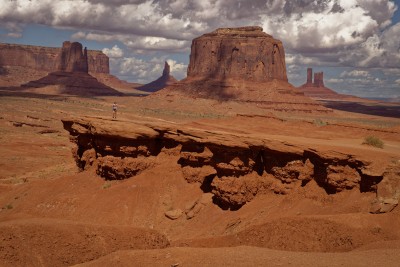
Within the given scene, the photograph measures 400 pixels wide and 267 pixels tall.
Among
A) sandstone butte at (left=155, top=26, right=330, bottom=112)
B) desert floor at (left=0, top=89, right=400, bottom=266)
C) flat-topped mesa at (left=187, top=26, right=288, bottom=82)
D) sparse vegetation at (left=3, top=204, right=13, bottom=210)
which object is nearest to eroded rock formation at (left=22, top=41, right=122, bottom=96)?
sandstone butte at (left=155, top=26, right=330, bottom=112)

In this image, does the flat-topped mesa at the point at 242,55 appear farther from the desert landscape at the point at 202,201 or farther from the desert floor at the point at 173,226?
the desert floor at the point at 173,226

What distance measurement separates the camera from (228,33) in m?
118

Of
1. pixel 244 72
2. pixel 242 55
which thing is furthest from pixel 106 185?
pixel 244 72

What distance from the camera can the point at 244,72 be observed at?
11506cm

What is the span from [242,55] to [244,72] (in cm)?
431

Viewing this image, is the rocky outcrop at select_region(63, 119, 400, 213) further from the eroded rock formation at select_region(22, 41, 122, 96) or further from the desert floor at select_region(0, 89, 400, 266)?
the eroded rock formation at select_region(22, 41, 122, 96)

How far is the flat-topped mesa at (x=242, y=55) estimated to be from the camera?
11331 centimetres

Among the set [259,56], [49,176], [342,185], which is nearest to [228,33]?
[259,56]

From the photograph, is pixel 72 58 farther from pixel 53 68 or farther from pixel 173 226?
pixel 173 226

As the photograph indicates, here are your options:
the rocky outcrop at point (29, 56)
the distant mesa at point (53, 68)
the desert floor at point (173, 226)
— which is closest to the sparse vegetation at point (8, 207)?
the desert floor at point (173, 226)

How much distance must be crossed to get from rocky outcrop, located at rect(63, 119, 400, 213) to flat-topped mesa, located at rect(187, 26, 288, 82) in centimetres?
9415

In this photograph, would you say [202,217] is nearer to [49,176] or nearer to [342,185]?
[342,185]

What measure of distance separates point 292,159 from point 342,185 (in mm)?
2132

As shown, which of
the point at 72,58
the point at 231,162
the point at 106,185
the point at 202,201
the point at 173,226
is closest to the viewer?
the point at 231,162
